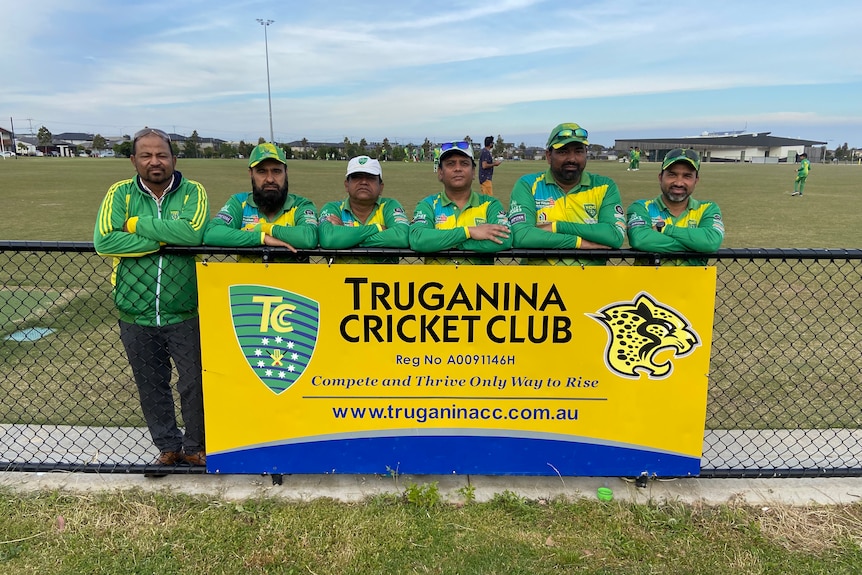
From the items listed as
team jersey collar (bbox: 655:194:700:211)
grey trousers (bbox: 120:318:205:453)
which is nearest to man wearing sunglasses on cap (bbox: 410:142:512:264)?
team jersey collar (bbox: 655:194:700:211)

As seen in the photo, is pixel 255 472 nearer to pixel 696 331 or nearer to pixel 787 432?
pixel 696 331

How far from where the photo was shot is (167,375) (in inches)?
132

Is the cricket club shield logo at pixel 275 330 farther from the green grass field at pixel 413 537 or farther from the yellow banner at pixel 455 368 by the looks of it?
the green grass field at pixel 413 537

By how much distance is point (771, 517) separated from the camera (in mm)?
3016

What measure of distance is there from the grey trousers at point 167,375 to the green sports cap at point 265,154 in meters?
0.93

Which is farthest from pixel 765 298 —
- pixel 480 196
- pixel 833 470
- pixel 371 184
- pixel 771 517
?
pixel 371 184

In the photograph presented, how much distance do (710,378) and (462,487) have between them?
269cm

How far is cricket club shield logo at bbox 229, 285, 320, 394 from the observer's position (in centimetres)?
298

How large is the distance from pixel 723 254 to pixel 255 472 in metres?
2.71

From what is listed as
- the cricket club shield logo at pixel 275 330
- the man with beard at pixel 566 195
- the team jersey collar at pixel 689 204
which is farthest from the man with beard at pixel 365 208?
the team jersey collar at pixel 689 204

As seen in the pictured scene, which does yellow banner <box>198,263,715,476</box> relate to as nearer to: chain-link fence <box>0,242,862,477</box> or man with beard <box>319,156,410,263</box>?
chain-link fence <box>0,242,862,477</box>

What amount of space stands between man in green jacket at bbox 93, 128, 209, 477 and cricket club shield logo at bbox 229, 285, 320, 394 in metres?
0.37

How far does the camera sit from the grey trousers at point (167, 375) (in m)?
3.19

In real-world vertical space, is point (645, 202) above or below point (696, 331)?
above
